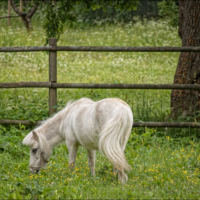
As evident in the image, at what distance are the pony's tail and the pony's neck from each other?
3.12 ft

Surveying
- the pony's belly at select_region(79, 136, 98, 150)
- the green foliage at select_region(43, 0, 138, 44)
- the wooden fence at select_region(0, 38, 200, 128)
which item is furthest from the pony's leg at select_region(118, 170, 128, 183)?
the green foliage at select_region(43, 0, 138, 44)

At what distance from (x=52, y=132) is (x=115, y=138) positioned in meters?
1.15

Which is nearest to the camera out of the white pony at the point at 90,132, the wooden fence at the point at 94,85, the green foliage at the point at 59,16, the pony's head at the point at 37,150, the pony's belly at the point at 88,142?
the white pony at the point at 90,132

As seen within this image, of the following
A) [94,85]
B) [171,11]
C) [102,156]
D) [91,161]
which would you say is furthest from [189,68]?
[171,11]

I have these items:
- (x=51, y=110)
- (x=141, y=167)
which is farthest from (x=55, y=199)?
(x=51, y=110)

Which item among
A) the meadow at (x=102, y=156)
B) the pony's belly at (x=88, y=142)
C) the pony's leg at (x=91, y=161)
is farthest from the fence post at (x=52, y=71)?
the pony's belly at (x=88, y=142)

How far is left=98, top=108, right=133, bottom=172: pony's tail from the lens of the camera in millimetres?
3545

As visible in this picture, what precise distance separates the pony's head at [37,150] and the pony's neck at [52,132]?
0.12 m

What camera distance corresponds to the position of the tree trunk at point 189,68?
6020 mm

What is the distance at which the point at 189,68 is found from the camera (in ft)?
20.0

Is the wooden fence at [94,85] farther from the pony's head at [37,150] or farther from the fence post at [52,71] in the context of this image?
the pony's head at [37,150]

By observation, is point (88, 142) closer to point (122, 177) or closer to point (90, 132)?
point (90, 132)

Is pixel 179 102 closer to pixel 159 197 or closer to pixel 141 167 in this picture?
pixel 141 167

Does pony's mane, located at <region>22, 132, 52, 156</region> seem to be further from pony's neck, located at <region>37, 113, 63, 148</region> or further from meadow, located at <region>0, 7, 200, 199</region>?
meadow, located at <region>0, 7, 200, 199</region>
